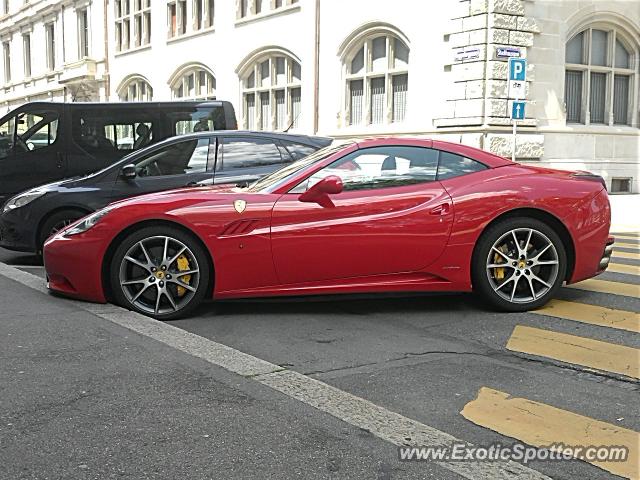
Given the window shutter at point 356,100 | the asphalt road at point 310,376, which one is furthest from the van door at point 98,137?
the window shutter at point 356,100

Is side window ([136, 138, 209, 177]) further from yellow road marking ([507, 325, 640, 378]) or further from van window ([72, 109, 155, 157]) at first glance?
yellow road marking ([507, 325, 640, 378])

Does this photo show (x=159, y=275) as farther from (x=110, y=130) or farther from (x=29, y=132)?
(x=29, y=132)

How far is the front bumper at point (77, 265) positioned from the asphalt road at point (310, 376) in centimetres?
17

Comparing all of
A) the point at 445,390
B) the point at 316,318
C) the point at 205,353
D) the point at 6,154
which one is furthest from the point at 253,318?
the point at 6,154

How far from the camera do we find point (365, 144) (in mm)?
6215

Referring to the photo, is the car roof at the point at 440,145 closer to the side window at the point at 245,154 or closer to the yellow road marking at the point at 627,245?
the side window at the point at 245,154

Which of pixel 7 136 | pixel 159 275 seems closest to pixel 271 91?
pixel 7 136

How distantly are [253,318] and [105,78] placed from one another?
3119 cm

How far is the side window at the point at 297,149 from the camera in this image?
8.91m

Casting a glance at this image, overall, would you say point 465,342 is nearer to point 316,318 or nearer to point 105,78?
point 316,318

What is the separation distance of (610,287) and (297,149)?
377cm

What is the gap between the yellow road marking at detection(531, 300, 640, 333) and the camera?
5859 millimetres

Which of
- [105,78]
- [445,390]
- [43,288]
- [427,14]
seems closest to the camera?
[445,390]

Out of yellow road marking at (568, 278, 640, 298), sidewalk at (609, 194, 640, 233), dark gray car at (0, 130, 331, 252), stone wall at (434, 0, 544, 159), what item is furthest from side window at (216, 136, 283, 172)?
stone wall at (434, 0, 544, 159)
